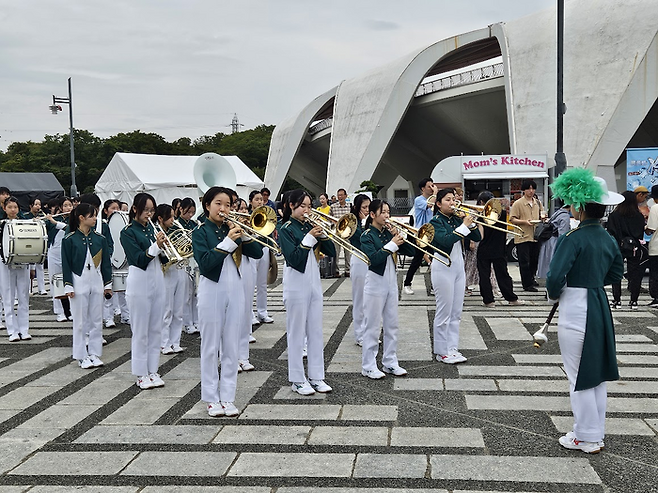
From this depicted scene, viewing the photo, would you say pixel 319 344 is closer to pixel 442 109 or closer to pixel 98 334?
pixel 98 334

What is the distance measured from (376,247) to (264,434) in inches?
86.5

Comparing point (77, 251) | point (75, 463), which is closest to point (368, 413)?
point (75, 463)

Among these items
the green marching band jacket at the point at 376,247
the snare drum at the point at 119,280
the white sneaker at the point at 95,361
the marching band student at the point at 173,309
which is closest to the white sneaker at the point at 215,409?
the green marching band jacket at the point at 376,247

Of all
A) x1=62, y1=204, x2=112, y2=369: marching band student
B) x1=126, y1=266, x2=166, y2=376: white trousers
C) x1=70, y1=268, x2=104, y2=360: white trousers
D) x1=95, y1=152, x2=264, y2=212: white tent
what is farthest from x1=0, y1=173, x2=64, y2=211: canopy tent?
x1=126, y1=266, x2=166, y2=376: white trousers

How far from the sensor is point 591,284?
13.7 feet

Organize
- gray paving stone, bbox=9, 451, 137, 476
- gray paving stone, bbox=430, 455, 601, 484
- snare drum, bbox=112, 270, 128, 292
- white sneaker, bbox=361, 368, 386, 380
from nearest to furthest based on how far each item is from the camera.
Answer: gray paving stone, bbox=430, 455, 601, 484, gray paving stone, bbox=9, 451, 137, 476, white sneaker, bbox=361, 368, 386, 380, snare drum, bbox=112, 270, 128, 292

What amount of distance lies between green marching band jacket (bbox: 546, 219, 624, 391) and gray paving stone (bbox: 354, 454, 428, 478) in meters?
1.18

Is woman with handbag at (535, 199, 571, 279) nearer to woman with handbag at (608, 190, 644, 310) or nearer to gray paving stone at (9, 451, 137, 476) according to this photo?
woman with handbag at (608, 190, 644, 310)

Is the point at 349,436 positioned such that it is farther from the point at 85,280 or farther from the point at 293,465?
the point at 85,280

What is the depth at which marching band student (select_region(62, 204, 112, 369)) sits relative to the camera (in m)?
6.48

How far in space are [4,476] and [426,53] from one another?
1204 inches

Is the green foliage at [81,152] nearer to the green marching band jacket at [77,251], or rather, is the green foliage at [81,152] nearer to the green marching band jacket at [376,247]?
the green marching band jacket at [77,251]

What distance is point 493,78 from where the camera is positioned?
30.1 meters

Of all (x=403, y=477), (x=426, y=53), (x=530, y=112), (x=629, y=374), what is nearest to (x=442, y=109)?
(x=426, y=53)
